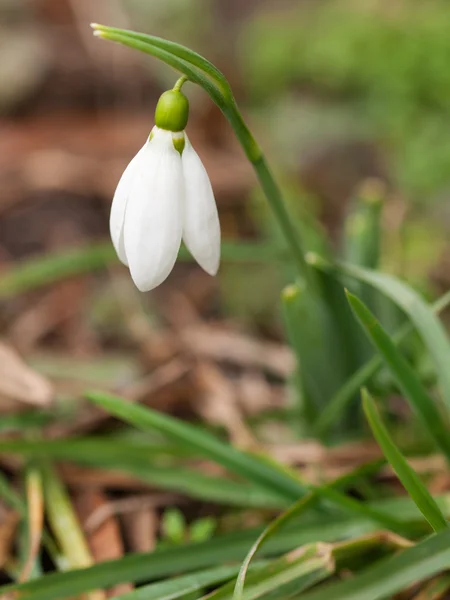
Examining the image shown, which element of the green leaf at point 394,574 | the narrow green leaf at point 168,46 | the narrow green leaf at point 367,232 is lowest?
the green leaf at point 394,574

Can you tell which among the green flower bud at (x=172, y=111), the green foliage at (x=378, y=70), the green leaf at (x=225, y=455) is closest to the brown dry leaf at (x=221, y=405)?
the green leaf at (x=225, y=455)

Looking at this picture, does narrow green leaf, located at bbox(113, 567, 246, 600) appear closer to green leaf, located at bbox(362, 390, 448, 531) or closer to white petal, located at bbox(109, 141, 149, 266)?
green leaf, located at bbox(362, 390, 448, 531)

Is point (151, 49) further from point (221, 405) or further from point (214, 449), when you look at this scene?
point (221, 405)

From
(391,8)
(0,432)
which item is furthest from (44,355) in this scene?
(391,8)

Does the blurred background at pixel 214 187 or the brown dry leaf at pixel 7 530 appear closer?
the brown dry leaf at pixel 7 530

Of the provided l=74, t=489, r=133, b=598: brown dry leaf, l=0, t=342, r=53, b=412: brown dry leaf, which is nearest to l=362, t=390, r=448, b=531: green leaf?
l=74, t=489, r=133, b=598: brown dry leaf

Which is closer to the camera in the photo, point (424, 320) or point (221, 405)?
point (424, 320)

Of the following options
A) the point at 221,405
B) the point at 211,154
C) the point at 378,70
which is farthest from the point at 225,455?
the point at 211,154

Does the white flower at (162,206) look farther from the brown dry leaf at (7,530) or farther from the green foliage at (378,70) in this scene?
the green foliage at (378,70)
